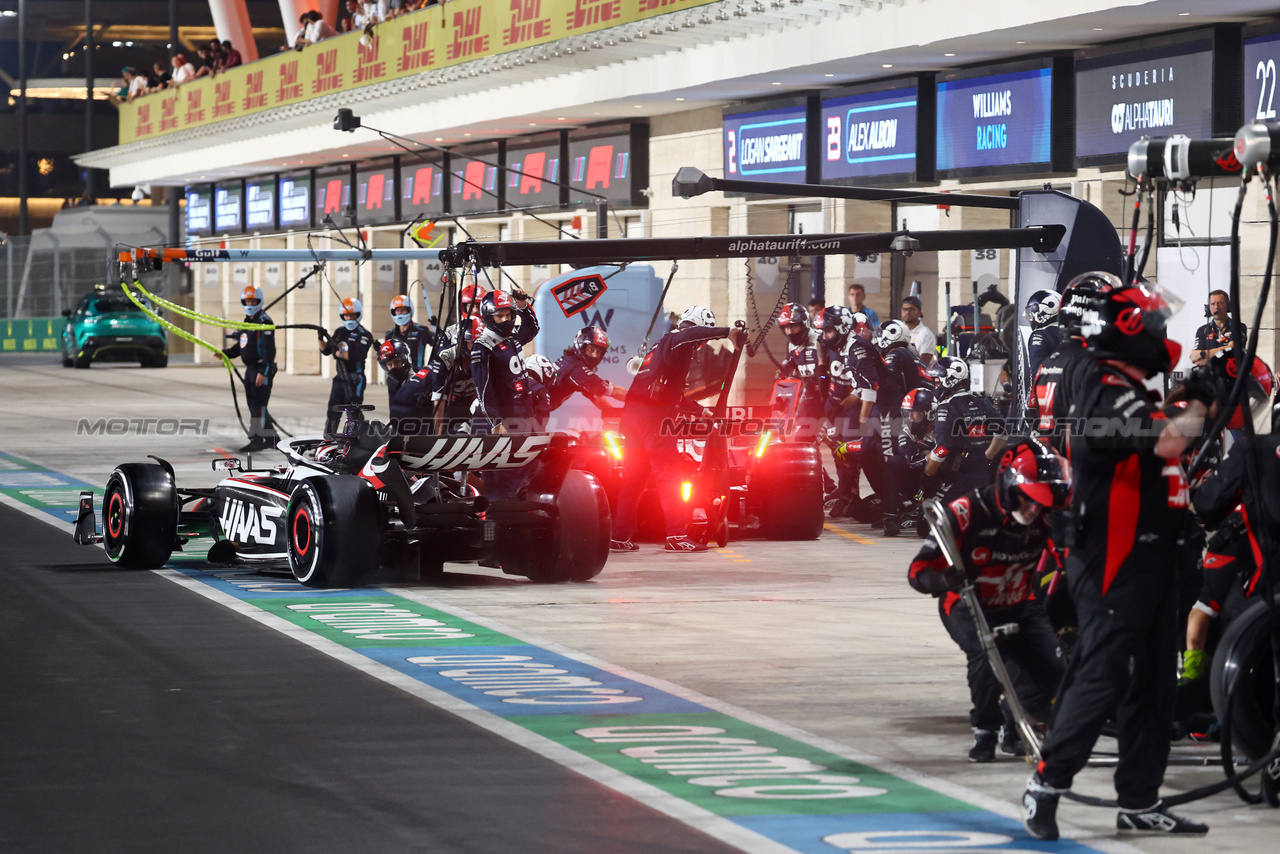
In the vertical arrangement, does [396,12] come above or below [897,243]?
above

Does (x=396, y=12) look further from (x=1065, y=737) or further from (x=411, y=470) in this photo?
(x=1065, y=737)

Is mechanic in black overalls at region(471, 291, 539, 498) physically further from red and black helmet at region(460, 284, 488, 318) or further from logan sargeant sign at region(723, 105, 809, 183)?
logan sargeant sign at region(723, 105, 809, 183)

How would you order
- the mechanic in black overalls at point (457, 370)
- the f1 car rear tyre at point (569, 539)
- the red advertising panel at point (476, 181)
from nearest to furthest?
the f1 car rear tyre at point (569, 539) < the mechanic in black overalls at point (457, 370) < the red advertising panel at point (476, 181)

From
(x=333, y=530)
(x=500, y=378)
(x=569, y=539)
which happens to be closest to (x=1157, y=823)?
(x=569, y=539)

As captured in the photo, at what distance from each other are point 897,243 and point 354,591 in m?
4.76

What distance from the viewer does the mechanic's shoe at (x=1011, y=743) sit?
312 inches

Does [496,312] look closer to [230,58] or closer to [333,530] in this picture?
[333,530]

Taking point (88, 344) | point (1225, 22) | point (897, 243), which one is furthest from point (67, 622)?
point (88, 344)

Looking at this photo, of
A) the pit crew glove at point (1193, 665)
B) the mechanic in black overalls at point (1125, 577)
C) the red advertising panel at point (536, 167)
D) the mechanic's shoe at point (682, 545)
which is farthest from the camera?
the red advertising panel at point (536, 167)

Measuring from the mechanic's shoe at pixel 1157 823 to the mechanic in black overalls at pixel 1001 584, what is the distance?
1.08m

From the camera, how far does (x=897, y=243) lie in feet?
47.5

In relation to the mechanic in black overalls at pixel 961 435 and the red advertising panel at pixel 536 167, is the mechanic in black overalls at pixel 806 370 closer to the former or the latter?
the mechanic in black overalls at pixel 961 435

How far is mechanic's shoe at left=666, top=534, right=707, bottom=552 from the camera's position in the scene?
49.4ft

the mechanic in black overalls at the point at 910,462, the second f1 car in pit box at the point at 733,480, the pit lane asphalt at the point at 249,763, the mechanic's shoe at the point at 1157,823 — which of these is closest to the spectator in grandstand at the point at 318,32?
the second f1 car in pit box at the point at 733,480
